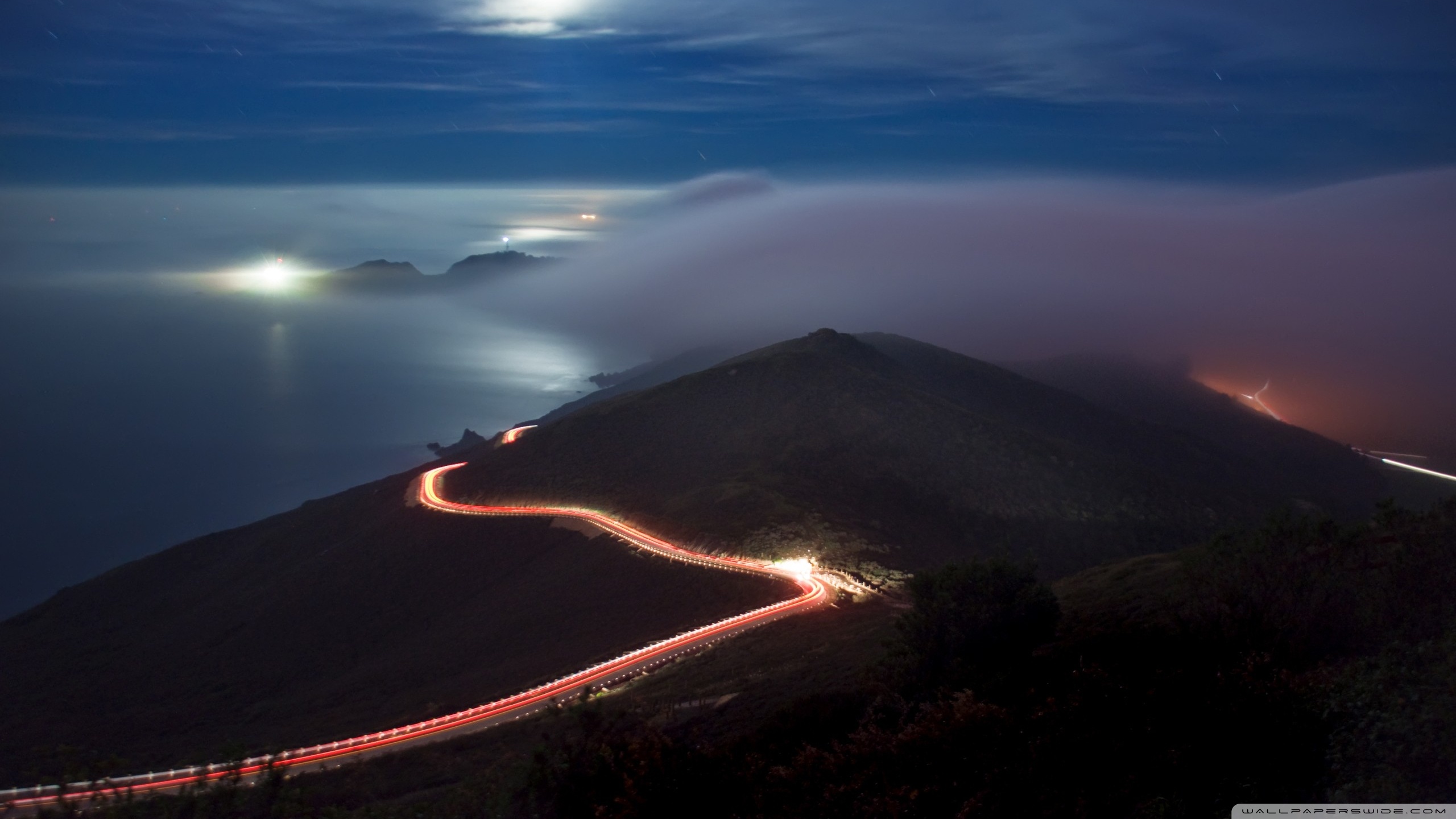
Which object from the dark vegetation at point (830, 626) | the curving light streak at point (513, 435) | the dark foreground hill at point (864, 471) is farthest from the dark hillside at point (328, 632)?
the curving light streak at point (513, 435)

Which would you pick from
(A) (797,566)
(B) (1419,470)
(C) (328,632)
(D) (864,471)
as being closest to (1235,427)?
(B) (1419,470)

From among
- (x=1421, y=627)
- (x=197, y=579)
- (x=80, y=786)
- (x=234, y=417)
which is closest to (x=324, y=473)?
(x=234, y=417)

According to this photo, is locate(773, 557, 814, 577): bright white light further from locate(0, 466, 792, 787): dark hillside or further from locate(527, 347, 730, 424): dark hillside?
locate(527, 347, 730, 424): dark hillside

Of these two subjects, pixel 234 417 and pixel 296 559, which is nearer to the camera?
pixel 296 559

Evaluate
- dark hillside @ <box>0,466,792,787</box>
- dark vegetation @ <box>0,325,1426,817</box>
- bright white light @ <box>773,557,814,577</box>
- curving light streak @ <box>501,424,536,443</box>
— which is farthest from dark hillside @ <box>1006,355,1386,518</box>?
curving light streak @ <box>501,424,536,443</box>

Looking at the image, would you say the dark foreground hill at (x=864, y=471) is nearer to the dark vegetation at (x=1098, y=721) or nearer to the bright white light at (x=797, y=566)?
the bright white light at (x=797, y=566)

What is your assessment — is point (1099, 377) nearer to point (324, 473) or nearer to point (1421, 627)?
point (1421, 627)
